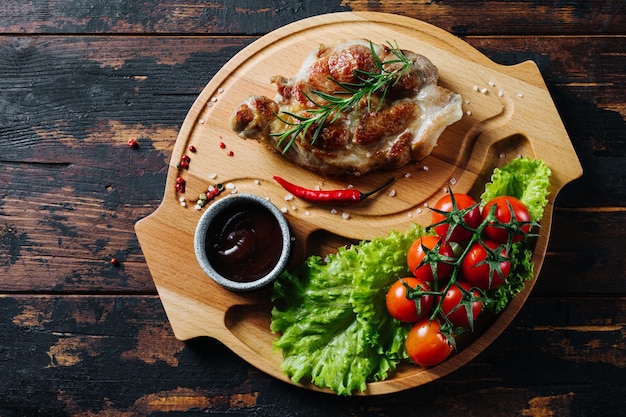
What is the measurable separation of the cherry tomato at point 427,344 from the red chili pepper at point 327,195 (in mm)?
856

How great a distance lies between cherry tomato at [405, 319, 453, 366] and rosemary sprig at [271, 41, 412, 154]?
1.27m

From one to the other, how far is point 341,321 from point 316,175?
93 centimetres

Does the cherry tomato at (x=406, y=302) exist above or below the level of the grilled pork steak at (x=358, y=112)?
below

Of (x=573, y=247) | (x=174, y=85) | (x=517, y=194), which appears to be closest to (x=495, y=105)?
(x=517, y=194)

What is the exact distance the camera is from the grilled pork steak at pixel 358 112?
3545 millimetres

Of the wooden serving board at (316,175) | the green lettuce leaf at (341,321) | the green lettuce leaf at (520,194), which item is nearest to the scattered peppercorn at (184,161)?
the wooden serving board at (316,175)

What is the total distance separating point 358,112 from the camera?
11.7 feet

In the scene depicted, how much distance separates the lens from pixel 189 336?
3.67 meters

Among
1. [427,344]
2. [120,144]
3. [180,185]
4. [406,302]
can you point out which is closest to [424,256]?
[406,302]

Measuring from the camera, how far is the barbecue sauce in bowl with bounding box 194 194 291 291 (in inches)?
137

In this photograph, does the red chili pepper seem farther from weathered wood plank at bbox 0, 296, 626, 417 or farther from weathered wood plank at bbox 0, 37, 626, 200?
weathered wood plank at bbox 0, 296, 626, 417

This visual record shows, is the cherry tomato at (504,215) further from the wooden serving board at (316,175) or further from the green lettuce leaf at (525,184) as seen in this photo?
the wooden serving board at (316,175)

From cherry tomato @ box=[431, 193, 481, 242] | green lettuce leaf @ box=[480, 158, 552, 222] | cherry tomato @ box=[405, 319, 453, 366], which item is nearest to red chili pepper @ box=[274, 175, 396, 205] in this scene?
cherry tomato @ box=[431, 193, 481, 242]

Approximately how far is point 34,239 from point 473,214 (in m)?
2.91
